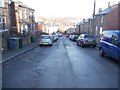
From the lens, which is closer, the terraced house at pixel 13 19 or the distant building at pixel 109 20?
the terraced house at pixel 13 19

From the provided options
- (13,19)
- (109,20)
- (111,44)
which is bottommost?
(111,44)

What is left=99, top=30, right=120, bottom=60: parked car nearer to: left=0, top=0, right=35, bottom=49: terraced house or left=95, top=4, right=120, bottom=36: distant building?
left=0, top=0, right=35, bottom=49: terraced house

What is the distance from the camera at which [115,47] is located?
47.2ft

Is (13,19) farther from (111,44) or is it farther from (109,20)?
(111,44)

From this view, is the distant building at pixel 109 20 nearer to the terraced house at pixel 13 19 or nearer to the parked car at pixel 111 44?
the terraced house at pixel 13 19

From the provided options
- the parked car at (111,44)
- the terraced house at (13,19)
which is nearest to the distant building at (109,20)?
the terraced house at (13,19)

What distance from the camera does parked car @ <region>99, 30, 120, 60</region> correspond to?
14.1m

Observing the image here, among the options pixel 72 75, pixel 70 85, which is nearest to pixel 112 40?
pixel 72 75

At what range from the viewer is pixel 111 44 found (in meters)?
15.3

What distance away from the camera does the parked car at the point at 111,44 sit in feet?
46.4

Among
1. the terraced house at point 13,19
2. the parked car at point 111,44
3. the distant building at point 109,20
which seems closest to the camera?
the parked car at point 111,44

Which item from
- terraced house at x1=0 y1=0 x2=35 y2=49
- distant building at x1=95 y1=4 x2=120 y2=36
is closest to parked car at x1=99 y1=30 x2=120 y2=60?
terraced house at x1=0 y1=0 x2=35 y2=49

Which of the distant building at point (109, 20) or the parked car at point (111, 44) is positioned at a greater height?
the distant building at point (109, 20)

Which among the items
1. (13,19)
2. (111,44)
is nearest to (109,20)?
(13,19)
